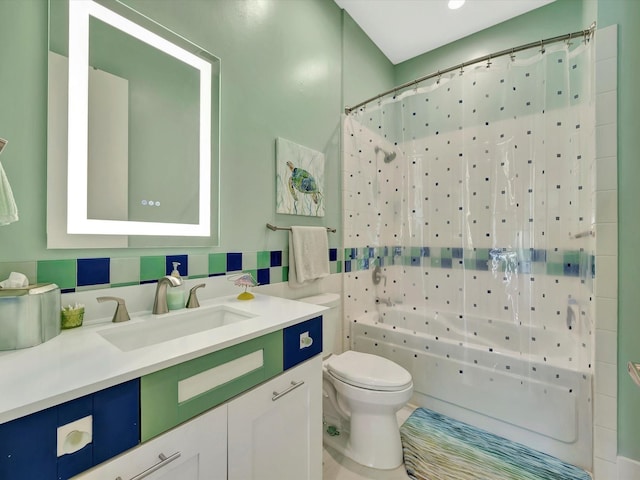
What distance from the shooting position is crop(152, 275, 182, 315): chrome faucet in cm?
115

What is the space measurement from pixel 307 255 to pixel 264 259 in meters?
0.31

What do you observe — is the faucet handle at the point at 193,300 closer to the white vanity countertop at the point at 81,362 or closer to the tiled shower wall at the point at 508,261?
the white vanity countertop at the point at 81,362

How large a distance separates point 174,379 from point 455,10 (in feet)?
9.96

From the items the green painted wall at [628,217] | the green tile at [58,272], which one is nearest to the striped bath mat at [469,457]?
the green painted wall at [628,217]

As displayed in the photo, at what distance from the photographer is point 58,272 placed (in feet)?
3.23

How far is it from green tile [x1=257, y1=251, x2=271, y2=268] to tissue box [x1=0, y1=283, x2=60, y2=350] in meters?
0.91

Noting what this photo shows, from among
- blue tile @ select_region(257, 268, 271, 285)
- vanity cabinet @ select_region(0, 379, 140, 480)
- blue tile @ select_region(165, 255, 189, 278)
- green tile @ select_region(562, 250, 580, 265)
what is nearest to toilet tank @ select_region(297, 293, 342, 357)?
blue tile @ select_region(257, 268, 271, 285)

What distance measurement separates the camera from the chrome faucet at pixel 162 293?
1151 mm

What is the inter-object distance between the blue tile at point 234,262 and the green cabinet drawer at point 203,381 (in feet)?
1.89

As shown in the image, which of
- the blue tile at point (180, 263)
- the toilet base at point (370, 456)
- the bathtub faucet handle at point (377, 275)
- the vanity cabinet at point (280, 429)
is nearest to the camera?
the vanity cabinet at point (280, 429)

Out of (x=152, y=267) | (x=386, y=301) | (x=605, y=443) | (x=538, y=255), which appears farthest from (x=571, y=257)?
(x=152, y=267)

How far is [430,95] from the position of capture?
6.78 ft

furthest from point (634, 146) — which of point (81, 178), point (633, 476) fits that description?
point (81, 178)

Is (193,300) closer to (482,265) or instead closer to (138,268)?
(138,268)
